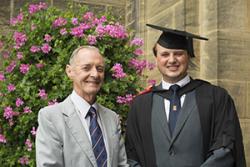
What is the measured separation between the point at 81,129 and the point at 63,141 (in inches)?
4.8

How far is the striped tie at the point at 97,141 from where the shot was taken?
7.91ft

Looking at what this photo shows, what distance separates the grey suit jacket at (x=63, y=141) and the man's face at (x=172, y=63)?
0.61m

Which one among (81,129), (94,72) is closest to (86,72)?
(94,72)

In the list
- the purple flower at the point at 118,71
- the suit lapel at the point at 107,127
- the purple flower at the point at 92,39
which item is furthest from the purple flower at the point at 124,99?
the suit lapel at the point at 107,127

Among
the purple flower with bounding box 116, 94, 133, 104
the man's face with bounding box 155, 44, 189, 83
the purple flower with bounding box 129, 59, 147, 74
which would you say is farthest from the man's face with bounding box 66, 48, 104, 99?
the purple flower with bounding box 129, 59, 147, 74

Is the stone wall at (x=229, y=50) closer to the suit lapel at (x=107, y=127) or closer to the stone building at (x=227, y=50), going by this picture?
the stone building at (x=227, y=50)

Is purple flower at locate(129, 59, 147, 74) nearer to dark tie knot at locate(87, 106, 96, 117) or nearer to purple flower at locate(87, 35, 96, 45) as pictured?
purple flower at locate(87, 35, 96, 45)

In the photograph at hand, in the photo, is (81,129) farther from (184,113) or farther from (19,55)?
(19,55)

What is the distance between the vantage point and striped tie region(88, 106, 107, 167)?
2.41 metres

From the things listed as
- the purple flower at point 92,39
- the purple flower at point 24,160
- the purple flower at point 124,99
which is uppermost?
the purple flower at point 92,39

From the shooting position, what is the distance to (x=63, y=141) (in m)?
2.36

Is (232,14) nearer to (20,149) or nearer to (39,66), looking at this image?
(39,66)

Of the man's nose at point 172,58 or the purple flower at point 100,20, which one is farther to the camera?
the purple flower at point 100,20

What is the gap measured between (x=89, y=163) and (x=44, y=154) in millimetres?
247
